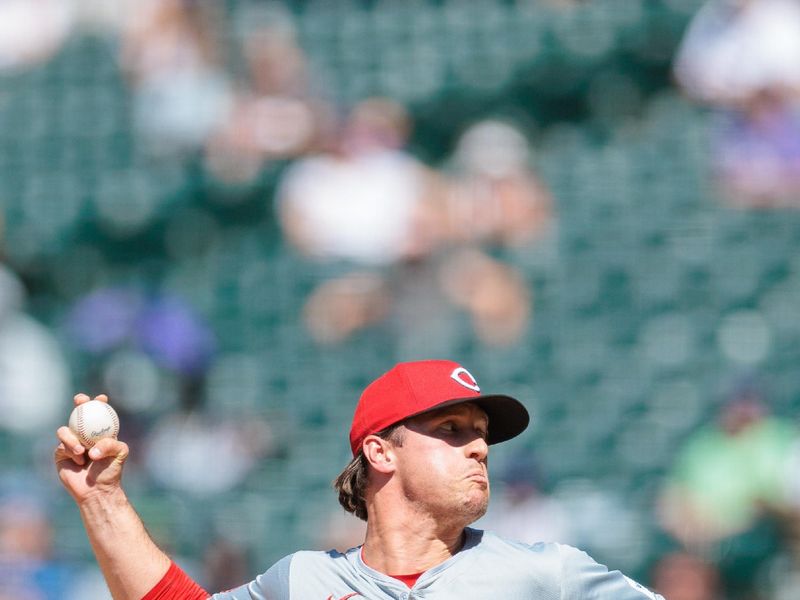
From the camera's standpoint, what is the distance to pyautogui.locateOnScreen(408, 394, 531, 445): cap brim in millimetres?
3018

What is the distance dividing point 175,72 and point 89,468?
18.2 feet

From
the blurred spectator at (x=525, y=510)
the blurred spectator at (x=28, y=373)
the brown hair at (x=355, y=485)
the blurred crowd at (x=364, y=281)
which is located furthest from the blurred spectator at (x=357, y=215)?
the brown hair at (x=355, y=485)

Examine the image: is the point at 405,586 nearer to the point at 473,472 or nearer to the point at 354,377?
the point at 473,472

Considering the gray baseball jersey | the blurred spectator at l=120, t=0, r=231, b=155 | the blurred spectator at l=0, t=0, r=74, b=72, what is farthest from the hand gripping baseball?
the blurred spectator at l=0, t=0, r=74, b=72

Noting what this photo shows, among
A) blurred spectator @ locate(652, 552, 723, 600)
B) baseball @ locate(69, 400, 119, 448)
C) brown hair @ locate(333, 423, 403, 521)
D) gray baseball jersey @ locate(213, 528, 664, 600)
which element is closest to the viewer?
gray baseball jersey @ locate(213, 528, 664, 600)

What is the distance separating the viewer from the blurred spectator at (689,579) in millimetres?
6645

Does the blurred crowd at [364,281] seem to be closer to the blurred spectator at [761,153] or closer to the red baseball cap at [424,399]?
the blurred spectator at [761,153]

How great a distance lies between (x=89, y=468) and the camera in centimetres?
313

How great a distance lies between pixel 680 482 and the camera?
7000 mm

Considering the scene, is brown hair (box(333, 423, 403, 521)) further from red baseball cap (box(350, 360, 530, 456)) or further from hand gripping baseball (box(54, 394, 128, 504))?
hand gripping baseball (box(54, 394, 128, 504))

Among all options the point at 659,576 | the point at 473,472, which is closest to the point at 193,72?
the point at 659,576

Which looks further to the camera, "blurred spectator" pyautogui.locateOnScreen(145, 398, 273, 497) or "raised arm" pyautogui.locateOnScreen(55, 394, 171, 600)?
"blurred spectator" pyautogui.locateOnScreen(145, 398, 273, 497)

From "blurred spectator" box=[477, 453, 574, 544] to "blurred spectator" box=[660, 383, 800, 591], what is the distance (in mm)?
511

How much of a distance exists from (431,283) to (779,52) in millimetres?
2255
